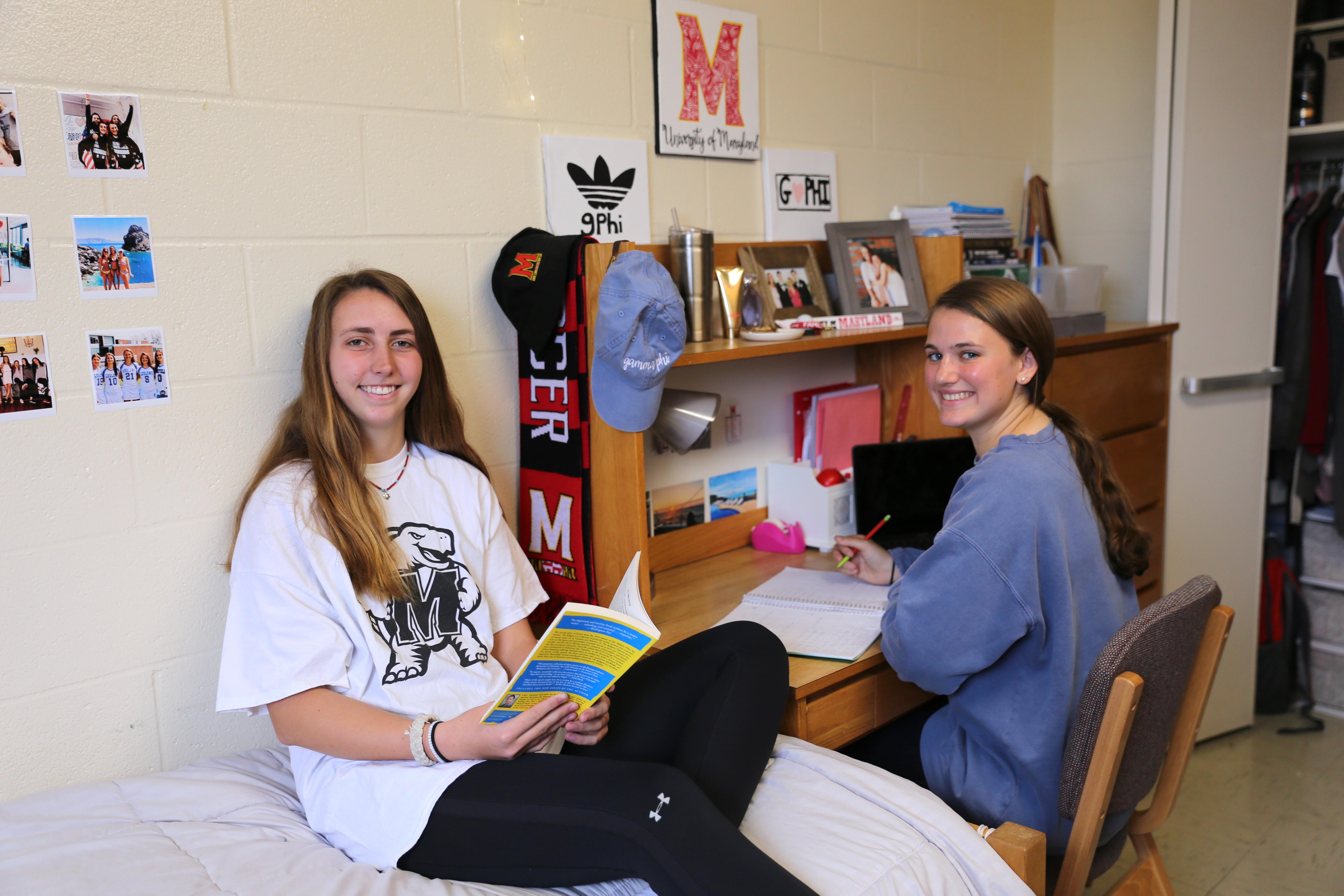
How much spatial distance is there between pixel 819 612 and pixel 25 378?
137 cm

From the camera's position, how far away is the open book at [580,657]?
4.33 feet

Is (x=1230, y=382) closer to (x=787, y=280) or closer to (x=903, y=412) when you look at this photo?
(x=903, y=412)

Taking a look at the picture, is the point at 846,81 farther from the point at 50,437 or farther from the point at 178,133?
the point at 50,437

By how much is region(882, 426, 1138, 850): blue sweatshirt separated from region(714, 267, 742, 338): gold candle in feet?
2.40

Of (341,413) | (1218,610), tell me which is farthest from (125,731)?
(1218,610)

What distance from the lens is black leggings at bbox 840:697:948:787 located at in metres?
1.79

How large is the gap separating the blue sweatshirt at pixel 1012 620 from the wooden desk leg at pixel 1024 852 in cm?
14

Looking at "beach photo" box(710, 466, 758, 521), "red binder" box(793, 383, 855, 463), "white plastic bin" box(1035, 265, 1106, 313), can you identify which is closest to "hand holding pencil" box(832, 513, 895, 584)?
"beach photo" box(710, 466, 758, 521)

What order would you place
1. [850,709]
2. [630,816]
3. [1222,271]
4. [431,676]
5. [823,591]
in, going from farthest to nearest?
[1222,271], [823,591], [850,709], [431,676], [630,816]

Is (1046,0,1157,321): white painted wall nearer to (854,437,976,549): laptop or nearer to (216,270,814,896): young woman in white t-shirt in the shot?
(854,437,976,549): laptop

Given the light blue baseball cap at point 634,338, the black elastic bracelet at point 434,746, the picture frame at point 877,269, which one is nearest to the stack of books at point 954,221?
the picture frame at point 877,269

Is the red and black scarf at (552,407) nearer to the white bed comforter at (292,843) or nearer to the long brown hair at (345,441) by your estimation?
the long brown hair at (345,441)

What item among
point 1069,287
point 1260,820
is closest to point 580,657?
point 1069,287

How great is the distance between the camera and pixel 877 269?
8.02 ft
